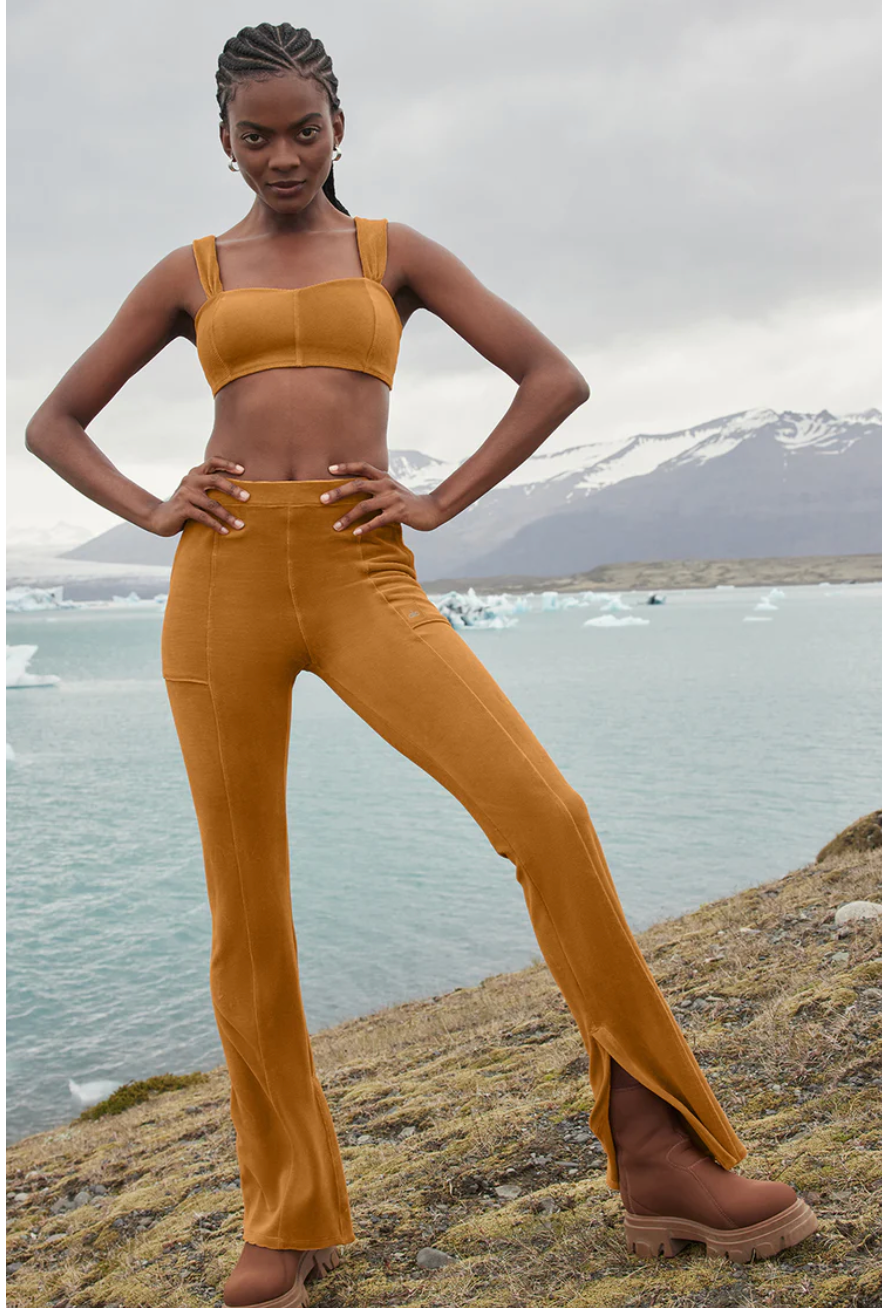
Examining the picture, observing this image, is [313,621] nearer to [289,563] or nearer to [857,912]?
[289,563]

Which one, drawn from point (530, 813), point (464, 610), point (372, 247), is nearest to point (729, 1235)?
point (530, 813)

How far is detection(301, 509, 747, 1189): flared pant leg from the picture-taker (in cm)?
205

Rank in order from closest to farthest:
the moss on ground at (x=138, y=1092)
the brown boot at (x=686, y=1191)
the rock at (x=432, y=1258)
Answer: the brown boot at (x=686, y=1191), the rock at (x=432, y=1258), the moss on ground at (x=138, y=1092)

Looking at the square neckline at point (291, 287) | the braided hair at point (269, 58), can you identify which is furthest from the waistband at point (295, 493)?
the braided hair at point (269, 58)

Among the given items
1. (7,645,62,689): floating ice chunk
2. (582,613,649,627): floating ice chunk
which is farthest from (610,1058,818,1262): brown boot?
(582,613,649,627): floating ice chunk

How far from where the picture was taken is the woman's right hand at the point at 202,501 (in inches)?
89.3

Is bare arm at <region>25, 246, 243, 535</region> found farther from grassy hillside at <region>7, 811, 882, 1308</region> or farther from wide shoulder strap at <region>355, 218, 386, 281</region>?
grassy hillside at <region>7, 811, 882, 1308</region>

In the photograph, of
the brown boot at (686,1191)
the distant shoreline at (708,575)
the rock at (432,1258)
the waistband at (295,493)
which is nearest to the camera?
the brown boot at (686,1191)

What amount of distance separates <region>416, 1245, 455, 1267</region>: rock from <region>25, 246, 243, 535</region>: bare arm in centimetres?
193

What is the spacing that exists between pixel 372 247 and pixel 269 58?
415 millimetres

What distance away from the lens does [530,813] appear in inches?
80.0

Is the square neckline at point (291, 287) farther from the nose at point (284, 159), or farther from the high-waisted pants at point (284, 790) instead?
the high-waisted pants at point (284, 790)

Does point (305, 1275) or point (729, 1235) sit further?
point (305, 1275)

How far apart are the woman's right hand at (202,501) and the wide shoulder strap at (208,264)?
37cm
